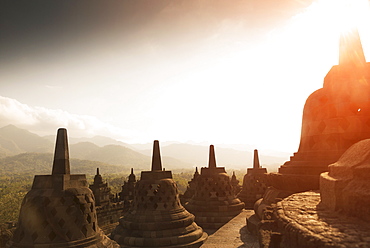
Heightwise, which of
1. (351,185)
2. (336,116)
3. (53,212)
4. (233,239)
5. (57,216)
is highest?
(336,116)

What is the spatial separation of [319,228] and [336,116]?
7.13 m

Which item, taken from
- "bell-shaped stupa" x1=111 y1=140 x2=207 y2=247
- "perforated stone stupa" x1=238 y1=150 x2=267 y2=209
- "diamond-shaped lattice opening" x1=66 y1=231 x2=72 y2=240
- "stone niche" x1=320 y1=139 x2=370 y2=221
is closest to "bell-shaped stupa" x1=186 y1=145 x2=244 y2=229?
"perforated stone stupa" x1=238 y1=150 x2=267 y2=209

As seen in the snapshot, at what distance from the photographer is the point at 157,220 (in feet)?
40.3

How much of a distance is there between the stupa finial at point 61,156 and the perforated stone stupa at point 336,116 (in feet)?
26.1

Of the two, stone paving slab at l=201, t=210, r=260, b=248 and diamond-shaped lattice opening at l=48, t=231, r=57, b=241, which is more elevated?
diamond-shaped lattice opening at l=48, t=231, r=57, b=241

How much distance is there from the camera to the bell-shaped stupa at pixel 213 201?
17.2 meters

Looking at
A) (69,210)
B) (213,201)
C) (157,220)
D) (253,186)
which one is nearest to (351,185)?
(69,210)

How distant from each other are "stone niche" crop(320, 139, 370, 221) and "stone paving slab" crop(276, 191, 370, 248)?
183 millimetres

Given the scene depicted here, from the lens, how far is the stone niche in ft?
15.1

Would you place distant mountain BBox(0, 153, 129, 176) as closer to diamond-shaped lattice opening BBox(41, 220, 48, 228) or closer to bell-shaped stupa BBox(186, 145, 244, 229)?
bell-shaped stupa BBox(186, 145, 244, 229)

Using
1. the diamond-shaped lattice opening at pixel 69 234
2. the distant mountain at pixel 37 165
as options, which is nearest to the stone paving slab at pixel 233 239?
the diamond-shaped lattice opening at pixel 69 234

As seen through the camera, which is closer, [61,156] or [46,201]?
[46,201]

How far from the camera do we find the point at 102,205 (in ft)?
68.1

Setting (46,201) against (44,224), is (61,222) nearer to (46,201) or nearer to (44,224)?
(44,224)
